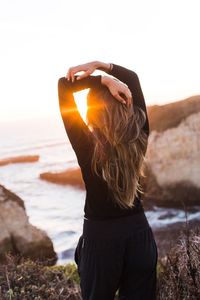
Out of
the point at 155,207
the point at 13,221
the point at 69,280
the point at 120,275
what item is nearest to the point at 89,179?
the point at 120,275

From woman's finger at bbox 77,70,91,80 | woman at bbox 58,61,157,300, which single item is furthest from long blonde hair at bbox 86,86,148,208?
woman's finger at bbox 77,70,91,80

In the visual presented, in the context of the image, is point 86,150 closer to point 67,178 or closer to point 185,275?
point 185,275

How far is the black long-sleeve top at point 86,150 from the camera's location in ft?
9.68

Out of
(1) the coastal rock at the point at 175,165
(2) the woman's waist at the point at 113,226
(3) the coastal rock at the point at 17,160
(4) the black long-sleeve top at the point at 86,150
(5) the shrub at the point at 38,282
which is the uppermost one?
(4) the black long-sleeve top at the point at 86,150

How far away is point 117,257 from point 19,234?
6.52 m

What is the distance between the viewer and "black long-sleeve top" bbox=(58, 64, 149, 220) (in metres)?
2.95

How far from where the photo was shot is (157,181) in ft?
48.1

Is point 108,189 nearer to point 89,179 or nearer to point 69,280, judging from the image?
point 89,179

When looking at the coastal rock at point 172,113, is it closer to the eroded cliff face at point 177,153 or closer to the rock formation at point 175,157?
the rock formation at point 175,157

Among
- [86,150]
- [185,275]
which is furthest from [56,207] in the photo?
[86,150]

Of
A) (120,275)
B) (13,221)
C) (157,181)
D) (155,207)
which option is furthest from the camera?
(157,181)

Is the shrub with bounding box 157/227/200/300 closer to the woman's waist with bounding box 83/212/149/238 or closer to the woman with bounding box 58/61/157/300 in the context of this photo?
the woman with bounding box 58/61/157/300

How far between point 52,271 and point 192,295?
2429mm

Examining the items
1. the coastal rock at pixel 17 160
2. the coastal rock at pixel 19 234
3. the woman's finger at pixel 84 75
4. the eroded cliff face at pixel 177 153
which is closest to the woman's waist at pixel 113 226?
the woman's finger at pixel 84 75
